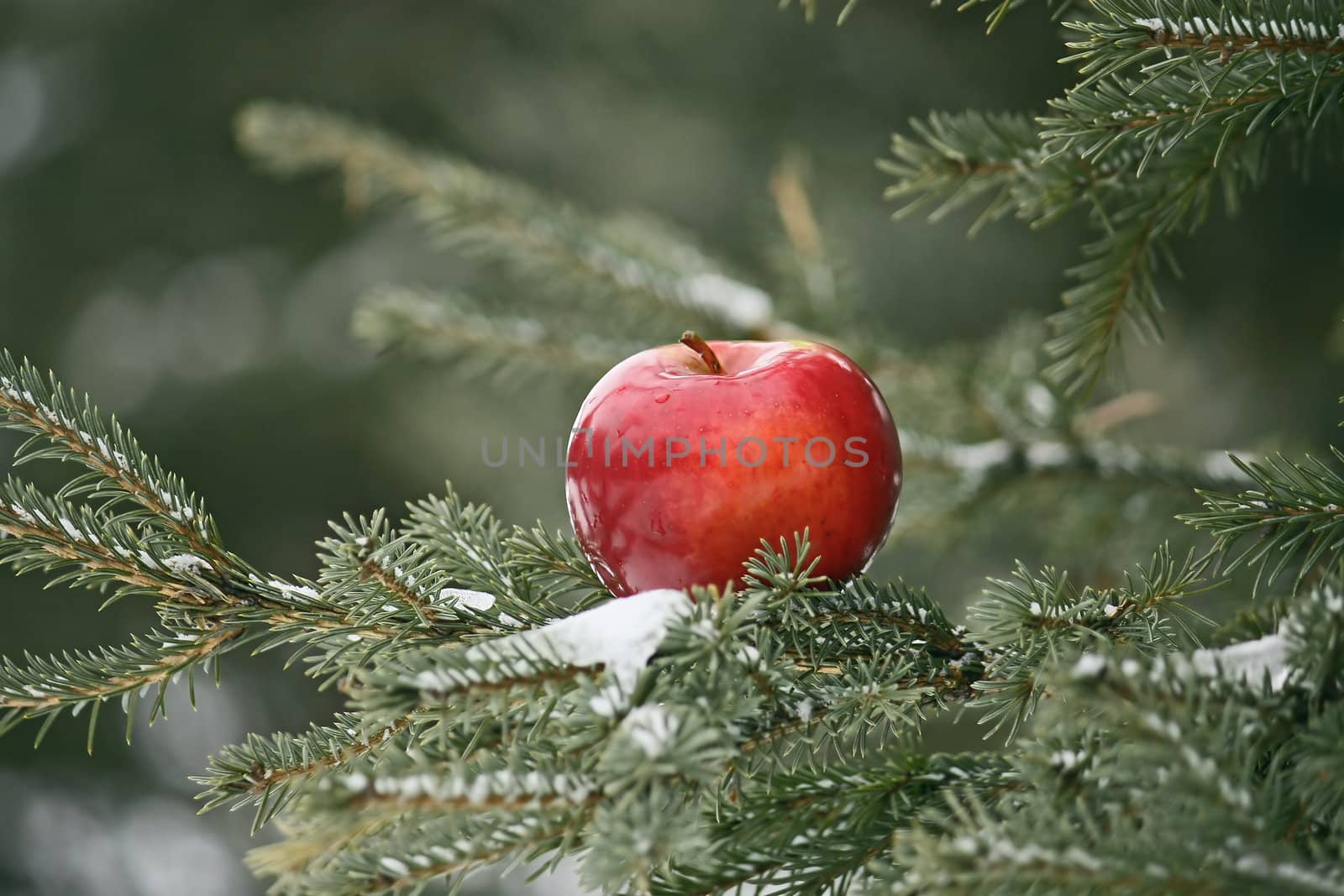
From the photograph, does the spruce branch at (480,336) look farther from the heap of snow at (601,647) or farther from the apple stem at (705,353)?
the heap of snow at (601,647)

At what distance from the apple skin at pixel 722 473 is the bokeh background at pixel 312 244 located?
1.90 metres

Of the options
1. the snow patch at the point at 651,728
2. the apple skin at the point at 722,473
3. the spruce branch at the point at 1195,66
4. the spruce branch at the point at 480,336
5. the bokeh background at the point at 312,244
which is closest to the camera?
the snow patch at the point at 651,728

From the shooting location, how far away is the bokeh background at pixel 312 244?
9.50 feet

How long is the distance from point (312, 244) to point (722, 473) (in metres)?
3.06

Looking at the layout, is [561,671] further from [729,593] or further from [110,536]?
[110,536]

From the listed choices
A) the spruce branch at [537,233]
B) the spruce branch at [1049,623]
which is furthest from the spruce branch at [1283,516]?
the spruce branch at [537,233]

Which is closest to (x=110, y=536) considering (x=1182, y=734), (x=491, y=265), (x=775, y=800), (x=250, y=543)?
(x=775, y=800)

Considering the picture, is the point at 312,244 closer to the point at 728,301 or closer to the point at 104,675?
the point at 728,301

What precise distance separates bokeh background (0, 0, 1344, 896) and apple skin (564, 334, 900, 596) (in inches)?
74.8

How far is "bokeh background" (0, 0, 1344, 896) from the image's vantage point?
2895mm

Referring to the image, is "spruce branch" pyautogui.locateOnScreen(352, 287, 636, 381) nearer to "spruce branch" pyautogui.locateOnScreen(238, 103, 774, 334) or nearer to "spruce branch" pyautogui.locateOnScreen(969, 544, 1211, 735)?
"spruce branch" pyautogui.locateOnScreen(238, 103, 774, 334)

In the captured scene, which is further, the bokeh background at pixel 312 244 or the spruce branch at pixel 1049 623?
the bokeh background at pixel 312 244

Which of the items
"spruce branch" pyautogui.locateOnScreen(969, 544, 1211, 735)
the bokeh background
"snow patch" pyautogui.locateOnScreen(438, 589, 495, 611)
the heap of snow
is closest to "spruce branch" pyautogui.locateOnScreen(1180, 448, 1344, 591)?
"spruce branch" pyautogui.locateOnScreen(969, 544, 1211, 735)

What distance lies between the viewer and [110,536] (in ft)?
2.06
